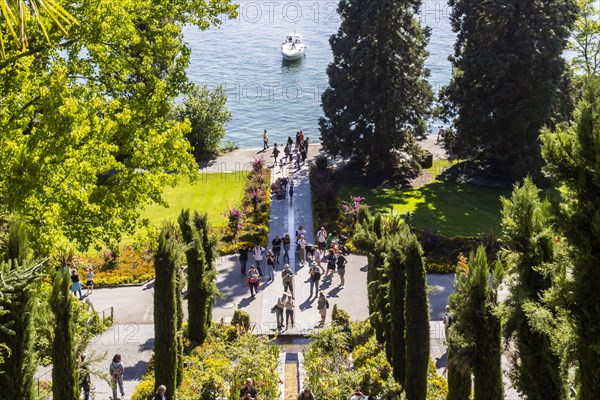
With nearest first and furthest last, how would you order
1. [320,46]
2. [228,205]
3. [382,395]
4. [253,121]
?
[382,395], [228,205], [253,121], [320,46]

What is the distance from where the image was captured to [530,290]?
12703mm

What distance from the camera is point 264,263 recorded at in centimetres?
2938

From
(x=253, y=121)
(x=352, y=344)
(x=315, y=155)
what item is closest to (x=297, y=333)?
(x=352, y=344)

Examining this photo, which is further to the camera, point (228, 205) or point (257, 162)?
point (257, 162)

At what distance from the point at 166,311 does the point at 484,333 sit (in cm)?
840

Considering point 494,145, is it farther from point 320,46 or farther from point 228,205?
point 320,46

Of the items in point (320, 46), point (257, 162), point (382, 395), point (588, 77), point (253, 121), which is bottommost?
point (382, 395)

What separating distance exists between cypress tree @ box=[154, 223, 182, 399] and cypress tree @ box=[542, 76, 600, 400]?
34.1 feet

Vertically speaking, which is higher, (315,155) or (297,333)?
(315,155)

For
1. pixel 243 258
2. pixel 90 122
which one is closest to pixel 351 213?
pixel 243 258

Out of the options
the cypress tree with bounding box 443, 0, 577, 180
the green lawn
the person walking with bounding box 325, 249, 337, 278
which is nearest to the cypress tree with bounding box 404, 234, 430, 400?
the person walking with bounding box 325, 249, 337, 278

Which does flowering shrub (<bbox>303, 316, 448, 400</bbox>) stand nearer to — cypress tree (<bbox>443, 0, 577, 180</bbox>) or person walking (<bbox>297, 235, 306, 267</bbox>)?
person walking (<bbox>297, 235, 306, 267</bbox>)

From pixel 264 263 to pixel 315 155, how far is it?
16662 mm

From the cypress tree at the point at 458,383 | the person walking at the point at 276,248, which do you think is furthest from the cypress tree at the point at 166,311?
the person walking at the point at 276,248
